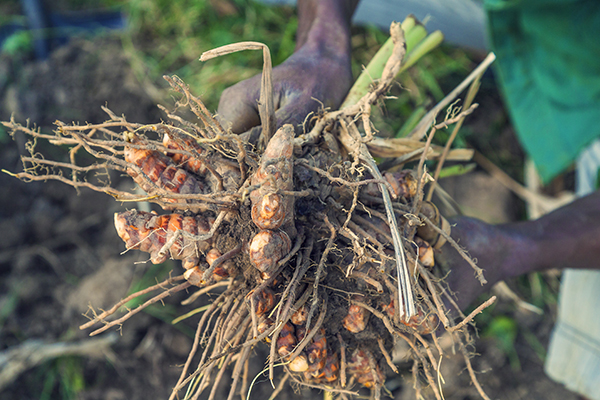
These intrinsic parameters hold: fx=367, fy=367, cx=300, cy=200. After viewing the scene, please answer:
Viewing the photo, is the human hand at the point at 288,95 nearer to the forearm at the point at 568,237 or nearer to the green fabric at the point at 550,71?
the forearm at the point at 568,237

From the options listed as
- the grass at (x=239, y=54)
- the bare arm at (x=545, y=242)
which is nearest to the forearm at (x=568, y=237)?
the bare arm at (x=545, y=242)

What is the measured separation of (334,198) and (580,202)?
1.08m

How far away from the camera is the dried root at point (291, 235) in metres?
0.85

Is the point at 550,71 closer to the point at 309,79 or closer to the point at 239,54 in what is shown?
the point at 309,79

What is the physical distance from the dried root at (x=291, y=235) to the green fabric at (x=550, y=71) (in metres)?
1.28

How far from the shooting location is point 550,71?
189 cm

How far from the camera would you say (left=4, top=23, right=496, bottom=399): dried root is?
85 centimetres

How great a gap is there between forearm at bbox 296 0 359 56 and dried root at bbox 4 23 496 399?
1.35ft

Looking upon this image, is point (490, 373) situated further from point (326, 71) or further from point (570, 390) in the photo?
point (326, 71)

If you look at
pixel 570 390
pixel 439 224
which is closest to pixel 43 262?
pixel 439 224

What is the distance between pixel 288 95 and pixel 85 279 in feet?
5.19

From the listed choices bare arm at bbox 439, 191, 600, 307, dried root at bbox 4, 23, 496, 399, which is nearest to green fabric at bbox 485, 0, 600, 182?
bare arm at bbox 439, 191, 600, 307

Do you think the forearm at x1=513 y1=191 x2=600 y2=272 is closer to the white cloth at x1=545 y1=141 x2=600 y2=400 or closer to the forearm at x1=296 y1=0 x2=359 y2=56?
the white cloth at x1=545 y1=141 x2=600 y2=400

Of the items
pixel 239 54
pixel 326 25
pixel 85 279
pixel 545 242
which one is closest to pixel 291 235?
pixel 326 25
